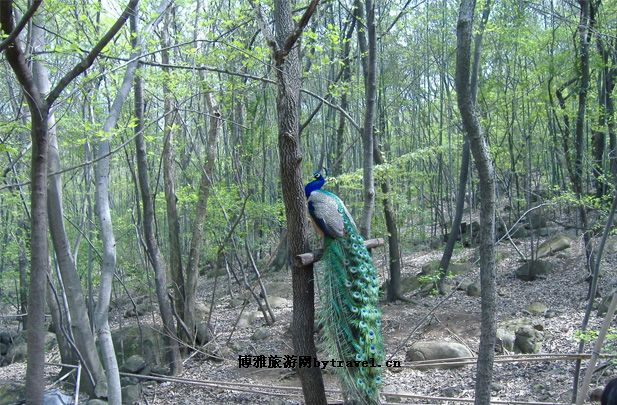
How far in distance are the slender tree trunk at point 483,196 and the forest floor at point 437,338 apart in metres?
2.60

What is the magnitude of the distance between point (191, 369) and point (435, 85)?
12536 mm

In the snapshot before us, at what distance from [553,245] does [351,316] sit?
1014 cm

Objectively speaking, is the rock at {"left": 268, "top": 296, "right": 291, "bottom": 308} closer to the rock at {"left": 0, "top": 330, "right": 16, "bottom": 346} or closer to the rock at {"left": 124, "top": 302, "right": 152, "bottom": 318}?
the rock at {"left": 124, "top": 302, "right": 152, "bottom": 318}

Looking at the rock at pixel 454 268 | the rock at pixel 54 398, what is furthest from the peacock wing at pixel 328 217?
the rock at pixel 454 268

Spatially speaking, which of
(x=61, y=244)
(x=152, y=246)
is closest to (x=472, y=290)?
(x=152, y=246)

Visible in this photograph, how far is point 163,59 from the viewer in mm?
8430

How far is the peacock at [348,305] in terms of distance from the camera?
4.09 meters

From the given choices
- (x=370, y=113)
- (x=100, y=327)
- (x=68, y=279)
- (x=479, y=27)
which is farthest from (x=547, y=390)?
(x=479, y=27)

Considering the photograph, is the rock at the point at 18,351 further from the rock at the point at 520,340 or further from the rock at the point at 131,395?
the rock at the point at 520,340

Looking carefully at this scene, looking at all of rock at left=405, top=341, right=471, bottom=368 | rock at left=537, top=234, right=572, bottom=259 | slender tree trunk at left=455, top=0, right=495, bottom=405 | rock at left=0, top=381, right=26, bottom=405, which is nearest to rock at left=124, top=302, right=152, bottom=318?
rock at left=0, top=381, right=26, bottom=405

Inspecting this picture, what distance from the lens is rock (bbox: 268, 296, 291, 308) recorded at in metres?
12.3

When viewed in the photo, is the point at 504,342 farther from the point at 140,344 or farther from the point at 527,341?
the point at 140,344

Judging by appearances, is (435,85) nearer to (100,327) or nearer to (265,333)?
(265,333)

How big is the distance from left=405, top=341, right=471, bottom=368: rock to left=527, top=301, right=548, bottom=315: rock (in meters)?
2.28
